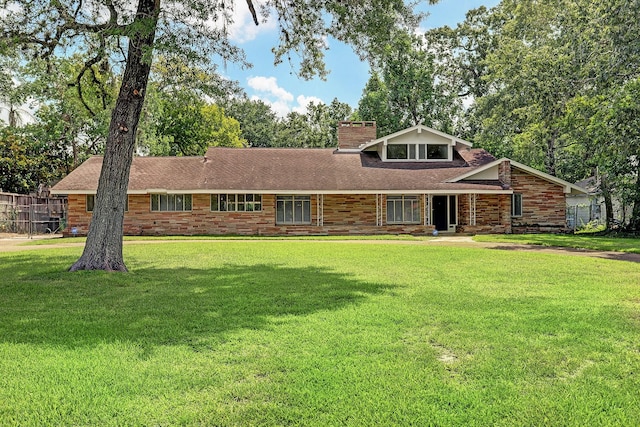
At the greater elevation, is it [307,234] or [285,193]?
[285,193]

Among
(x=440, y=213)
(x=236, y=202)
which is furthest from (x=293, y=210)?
(x=440, y=213)

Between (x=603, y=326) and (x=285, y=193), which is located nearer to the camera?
(x=603, y=326)

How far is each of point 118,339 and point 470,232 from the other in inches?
860

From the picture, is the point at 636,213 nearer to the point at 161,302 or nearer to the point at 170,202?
the point at 170,202

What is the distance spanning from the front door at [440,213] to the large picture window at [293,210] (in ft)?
22.8

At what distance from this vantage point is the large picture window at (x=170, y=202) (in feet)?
82.2

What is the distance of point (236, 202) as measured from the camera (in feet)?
82.6

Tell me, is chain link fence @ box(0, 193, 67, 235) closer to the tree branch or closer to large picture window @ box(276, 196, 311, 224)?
large picture window @ box(276, 196, 311, 224)

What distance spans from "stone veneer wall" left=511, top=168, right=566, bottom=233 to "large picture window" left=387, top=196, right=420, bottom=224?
5.06m

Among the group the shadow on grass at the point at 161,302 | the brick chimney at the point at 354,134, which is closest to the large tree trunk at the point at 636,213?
the brick chimney at the point at 354,134

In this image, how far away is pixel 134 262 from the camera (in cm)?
1257

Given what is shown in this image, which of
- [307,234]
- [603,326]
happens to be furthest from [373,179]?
[603,326]

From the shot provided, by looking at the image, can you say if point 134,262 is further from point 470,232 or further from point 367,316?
point 470,232

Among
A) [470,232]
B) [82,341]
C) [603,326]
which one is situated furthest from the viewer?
[470,232]
